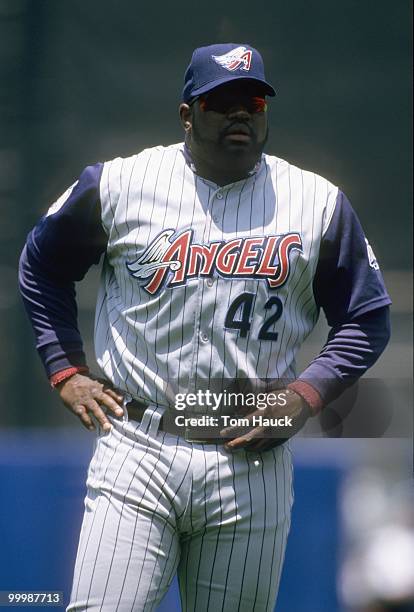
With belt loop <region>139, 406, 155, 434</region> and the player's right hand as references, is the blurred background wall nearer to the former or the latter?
the player's right hand

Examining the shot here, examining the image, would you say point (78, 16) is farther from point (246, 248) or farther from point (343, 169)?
point (246, 248)

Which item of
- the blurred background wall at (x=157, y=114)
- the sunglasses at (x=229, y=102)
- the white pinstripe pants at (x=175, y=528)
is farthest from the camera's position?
the blurred background wall at (x=157, y=114)

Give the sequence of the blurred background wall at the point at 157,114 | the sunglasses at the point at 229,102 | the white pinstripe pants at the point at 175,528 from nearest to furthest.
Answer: the white pinstripe pants at the point at 175,528 < the sunglasses at the point at 229,102 < the blurred background wall at the point at 157,114

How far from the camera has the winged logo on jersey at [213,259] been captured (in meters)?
1.70

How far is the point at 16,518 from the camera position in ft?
7.68

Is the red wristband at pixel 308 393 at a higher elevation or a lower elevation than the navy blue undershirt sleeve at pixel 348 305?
lower

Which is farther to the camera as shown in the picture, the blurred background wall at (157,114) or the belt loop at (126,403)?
the blurred background wall at (157,114)

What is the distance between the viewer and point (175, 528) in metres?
1.68

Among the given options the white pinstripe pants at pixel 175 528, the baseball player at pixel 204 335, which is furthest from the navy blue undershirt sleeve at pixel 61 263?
the white pinstripe pants at pixel 175 528

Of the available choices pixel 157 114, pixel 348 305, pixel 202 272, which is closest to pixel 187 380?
pixel 202 272

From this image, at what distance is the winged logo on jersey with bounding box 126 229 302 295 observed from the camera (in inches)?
67.1

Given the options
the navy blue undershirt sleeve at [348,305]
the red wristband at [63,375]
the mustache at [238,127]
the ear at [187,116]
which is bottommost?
the red wristband at [63,375]

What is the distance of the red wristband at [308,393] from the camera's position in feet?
5.76

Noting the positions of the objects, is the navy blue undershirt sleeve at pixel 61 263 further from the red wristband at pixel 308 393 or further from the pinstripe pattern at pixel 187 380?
the red wristband at pixel 308 393
